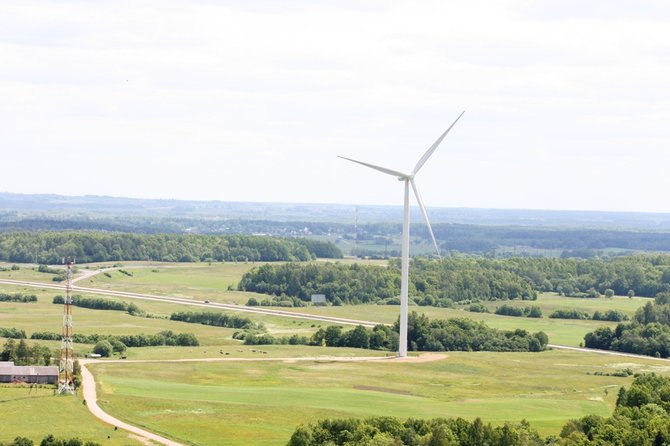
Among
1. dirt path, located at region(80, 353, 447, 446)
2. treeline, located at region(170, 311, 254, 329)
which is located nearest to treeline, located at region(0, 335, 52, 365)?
dirt path, located at region(80, 353, 447, 446)

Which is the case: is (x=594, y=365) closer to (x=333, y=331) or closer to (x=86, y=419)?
(x=333, y=331)

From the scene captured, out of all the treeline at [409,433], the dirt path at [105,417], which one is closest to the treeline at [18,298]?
the dirt path at [105,417]

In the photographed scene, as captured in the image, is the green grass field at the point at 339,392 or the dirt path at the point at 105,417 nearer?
the dirt path at the point at 105,417

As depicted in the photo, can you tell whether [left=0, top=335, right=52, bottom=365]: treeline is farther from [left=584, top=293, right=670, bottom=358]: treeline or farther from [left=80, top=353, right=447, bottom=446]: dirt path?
[left=584, top=293, right=670, bottom=358]: treeline

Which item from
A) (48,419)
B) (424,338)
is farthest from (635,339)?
(48,419)

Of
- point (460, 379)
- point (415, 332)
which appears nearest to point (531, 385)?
point (460, 379)

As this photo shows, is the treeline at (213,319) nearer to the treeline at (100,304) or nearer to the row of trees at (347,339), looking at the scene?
the treeline at (100,304)

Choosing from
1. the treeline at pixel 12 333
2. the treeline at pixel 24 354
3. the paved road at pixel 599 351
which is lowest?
the paved road at pixel 599 351

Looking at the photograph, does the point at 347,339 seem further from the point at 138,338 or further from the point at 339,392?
the point at 339,392
